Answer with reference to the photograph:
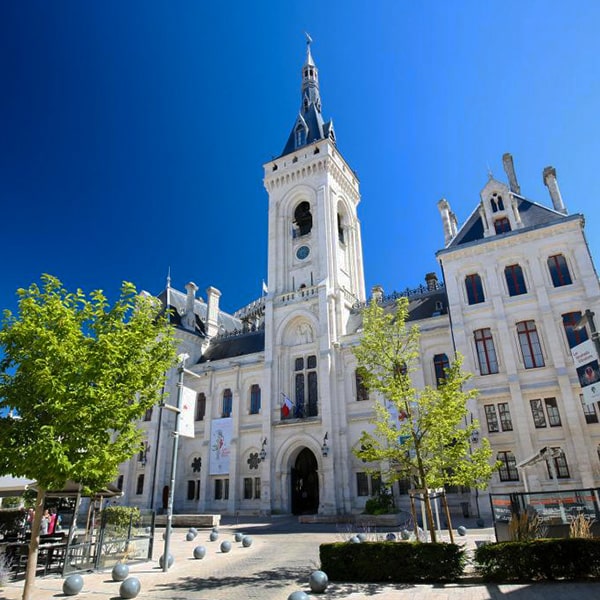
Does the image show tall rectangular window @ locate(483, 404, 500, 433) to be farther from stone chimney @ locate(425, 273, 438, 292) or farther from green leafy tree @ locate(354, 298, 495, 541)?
green leafy tree @ locate(354, 298, 495, 541)

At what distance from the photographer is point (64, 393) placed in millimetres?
9609

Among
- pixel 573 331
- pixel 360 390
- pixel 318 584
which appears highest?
pixel 573 331

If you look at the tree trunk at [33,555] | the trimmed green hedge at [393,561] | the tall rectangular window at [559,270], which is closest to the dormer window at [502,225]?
the tall rectangular window at [559,270]

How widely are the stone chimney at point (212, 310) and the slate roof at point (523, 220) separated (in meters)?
25.9

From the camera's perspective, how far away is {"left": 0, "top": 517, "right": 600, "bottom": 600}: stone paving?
9.06m

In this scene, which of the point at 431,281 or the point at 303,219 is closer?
the point at 431,281

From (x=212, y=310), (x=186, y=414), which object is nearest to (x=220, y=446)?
(x=212, y=310)

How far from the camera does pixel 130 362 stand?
36.4 ft

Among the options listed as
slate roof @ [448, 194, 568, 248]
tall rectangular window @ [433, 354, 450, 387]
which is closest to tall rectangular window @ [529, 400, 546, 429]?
tall rectangular window @ [433, 354, 450, 387]

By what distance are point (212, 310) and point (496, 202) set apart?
29304 mm

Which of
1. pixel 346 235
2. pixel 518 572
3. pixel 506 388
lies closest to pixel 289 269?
pixel 346 235

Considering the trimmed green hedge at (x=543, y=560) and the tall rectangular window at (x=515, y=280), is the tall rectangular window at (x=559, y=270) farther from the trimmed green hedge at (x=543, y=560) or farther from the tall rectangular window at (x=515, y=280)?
the trimmed green hedge at (x=543, y=560)

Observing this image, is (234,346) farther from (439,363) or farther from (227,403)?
(439,363)

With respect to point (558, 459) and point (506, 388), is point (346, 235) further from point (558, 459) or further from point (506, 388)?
point (558, 459)
